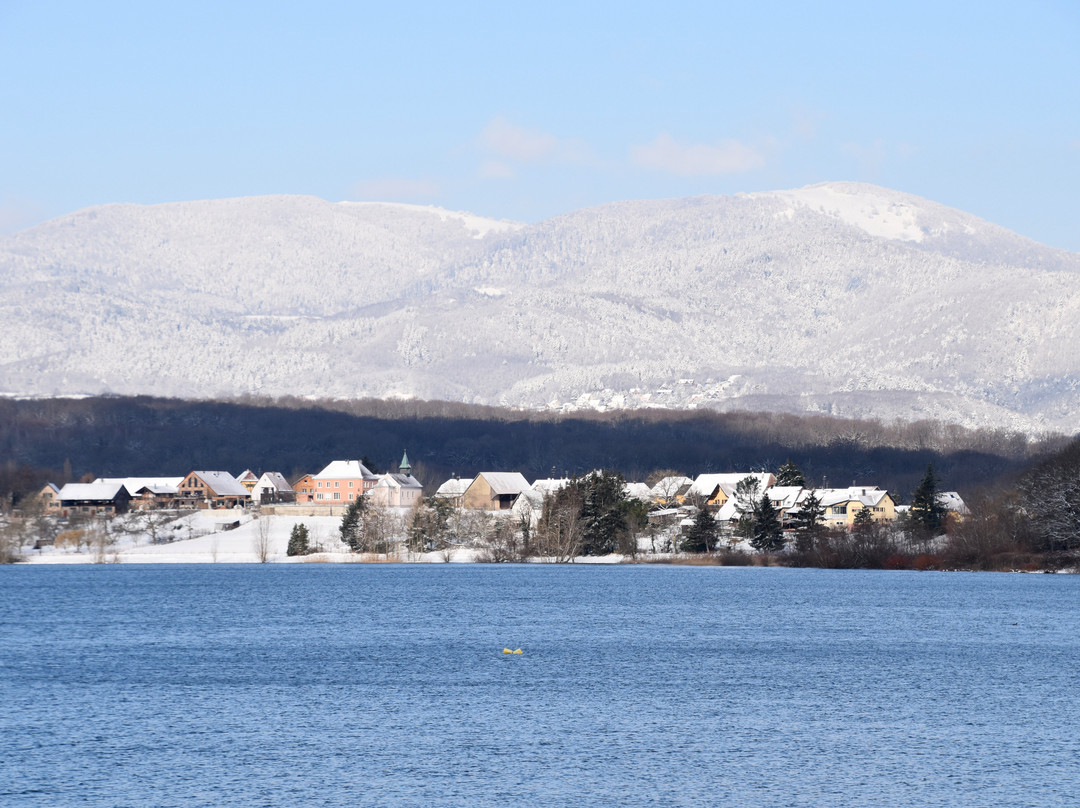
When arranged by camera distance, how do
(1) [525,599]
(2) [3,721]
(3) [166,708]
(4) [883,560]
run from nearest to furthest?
1. (2) [3,721]
2. (3) [166,708]
3. (1) [525,599]
4. (4) [883,560]

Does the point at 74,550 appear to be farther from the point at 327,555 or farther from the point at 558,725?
the point at 558,725

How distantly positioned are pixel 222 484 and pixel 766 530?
89211mm

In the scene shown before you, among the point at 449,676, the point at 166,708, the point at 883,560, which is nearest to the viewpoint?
the point at 166,708

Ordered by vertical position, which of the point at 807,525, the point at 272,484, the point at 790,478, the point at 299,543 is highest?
the point at 790,478

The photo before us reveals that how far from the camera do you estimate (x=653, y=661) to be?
5059 cm

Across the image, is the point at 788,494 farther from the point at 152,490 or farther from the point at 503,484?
the point at 152,490

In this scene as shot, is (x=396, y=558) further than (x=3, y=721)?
Yes

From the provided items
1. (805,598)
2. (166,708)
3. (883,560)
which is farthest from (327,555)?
(166,708)

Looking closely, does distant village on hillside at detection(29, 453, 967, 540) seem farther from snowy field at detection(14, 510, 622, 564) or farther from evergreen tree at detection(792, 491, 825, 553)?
evergreen tree at detection(792, 491, 825, 553)

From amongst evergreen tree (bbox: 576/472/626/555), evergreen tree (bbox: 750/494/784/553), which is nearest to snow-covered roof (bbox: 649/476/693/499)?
evergreen tree (bbox: 576/472/626/555)

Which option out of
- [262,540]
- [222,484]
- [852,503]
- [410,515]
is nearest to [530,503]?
[410,515]

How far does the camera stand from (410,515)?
432 ft

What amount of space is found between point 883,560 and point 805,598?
94.3ft

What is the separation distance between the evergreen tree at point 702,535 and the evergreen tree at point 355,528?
30.1 meters
